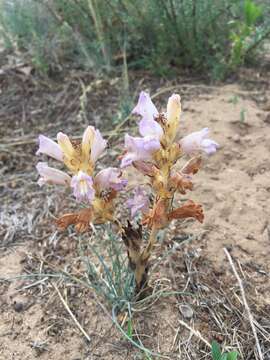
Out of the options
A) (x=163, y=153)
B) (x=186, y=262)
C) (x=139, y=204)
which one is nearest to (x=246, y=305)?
(x=186, y=262)

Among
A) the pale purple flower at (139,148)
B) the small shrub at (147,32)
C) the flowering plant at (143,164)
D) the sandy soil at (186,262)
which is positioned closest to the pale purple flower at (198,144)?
the flowering plant at (143,164)

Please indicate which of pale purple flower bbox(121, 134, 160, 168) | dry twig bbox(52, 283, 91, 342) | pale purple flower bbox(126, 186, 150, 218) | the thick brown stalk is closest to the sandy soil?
dry twig bbox(52, 283, 91, 342)

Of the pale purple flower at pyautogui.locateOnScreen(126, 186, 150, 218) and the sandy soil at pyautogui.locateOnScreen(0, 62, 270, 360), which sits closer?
the pale purple flower at pyautogui.locateOnScreen(126, 186, 150, 218)

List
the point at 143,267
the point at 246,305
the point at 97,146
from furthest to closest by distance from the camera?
the point at 246,305 → the point at 143,267 → the point at 97,146

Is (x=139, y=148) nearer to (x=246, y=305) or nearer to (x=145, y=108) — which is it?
(x=145, y=108)

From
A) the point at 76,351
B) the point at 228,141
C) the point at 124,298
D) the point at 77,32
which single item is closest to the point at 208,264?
the point at 124,298

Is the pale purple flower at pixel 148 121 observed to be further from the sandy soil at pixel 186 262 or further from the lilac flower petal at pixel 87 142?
the sandy soil at pixel 186 262

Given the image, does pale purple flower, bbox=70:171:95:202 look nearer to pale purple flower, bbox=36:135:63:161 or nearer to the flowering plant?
the flowering plant
